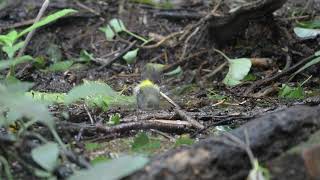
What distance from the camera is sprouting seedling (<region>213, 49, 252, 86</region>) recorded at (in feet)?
8.95

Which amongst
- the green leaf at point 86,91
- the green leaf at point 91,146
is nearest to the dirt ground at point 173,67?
the green leaf at point 91,146

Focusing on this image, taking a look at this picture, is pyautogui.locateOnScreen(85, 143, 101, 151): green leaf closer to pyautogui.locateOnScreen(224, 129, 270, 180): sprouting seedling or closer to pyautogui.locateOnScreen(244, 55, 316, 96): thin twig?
pyautogui.locateOnScreen(224, 129, 270, 180): sprouting seedling

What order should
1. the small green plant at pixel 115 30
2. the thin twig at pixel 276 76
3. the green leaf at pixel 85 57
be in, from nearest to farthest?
the thin twig at pixel 276 76 < the green leaf at pixel 85 57 < the small green plant at pixel 115 30

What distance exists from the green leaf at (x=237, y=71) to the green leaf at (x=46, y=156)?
5.20ft

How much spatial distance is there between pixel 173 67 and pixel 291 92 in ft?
3.40

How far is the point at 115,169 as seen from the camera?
115 centimetres

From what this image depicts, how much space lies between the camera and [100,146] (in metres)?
1.55

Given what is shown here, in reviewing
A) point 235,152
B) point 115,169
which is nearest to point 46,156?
point 115,169

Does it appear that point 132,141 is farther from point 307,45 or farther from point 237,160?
point 307,45

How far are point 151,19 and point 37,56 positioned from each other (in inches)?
37.0

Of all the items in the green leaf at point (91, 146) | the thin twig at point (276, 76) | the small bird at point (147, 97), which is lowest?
the thin twig at point (276, 76)

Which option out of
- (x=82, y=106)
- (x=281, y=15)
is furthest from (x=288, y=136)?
(x=281, y=15)

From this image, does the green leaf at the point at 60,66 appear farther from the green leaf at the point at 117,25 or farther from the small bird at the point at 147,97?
the small bird at the point at 147,97

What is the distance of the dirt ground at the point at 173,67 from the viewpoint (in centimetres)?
163
